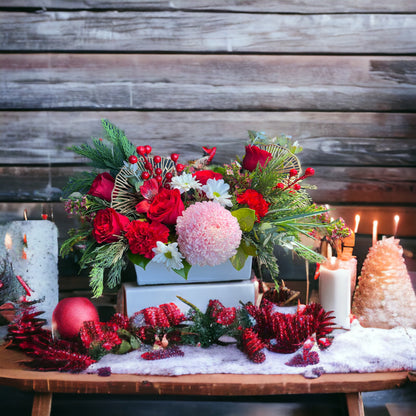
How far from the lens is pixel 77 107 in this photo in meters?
1.22

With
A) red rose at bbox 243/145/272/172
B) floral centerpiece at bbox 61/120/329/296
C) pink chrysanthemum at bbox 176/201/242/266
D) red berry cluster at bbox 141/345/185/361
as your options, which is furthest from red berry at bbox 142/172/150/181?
red berry cluster at bbox 141/345/185/361

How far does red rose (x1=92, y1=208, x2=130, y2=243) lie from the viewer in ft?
2.61

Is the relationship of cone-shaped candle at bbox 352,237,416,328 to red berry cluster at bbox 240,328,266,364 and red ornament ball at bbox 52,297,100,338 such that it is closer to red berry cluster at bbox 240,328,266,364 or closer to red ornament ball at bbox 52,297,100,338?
red berry cluster at bbox 240,328,266,364

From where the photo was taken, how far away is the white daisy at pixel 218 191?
0.82 m

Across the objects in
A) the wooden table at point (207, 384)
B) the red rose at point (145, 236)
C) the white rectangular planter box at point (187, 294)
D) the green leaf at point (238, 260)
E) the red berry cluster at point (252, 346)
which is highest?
the red rose at point (145, 236)

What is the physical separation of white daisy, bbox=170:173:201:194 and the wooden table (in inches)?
13.7

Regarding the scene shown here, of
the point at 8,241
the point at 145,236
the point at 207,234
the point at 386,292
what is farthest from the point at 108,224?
the point at 386,292

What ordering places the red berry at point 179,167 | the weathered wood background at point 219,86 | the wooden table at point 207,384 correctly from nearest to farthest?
the wooden table at point 207,384 → the red berry at point 179,167 → the weathered wood background at point 219,86

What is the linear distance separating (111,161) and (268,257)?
409mm

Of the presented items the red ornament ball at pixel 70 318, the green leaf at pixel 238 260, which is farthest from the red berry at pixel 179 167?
the red ornament ball at pixel 70 318

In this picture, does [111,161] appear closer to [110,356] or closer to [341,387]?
[110,356]

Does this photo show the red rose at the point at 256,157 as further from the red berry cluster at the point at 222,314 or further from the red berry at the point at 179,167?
the red berry cluster at the point at 222,314

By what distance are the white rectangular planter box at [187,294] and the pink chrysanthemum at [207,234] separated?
81 millimetres

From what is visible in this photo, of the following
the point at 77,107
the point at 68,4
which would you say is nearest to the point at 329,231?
the point at 77,107
